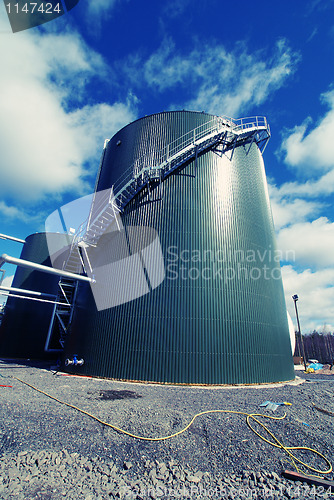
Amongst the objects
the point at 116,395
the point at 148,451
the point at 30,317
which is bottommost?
the point at 148,451

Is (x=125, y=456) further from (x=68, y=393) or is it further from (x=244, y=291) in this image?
(x=244, y=291)

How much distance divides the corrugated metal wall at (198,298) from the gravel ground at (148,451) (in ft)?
13.3

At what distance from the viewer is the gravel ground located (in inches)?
160

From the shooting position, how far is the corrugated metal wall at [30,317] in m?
26.0

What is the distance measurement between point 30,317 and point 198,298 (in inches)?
882

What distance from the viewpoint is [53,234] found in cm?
3045

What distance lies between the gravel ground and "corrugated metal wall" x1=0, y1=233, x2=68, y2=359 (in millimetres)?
19299

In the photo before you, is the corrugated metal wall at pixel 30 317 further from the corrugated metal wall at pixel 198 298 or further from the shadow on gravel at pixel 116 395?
the shadow on gravel at pixel 116 395

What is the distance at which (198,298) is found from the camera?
13727 millimetres

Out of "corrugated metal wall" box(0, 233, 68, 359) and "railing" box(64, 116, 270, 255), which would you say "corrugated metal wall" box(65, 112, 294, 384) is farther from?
"corrugated metal wall" box(0, 233, 68, 359)

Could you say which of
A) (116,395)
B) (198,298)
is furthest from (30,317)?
(198,298)

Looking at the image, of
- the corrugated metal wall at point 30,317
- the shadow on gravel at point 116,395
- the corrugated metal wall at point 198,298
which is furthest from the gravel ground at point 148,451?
the corrugated metal wall at point 30,317

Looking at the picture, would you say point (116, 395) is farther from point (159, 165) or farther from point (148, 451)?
point (159, 165)

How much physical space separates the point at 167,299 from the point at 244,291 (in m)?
4.94
